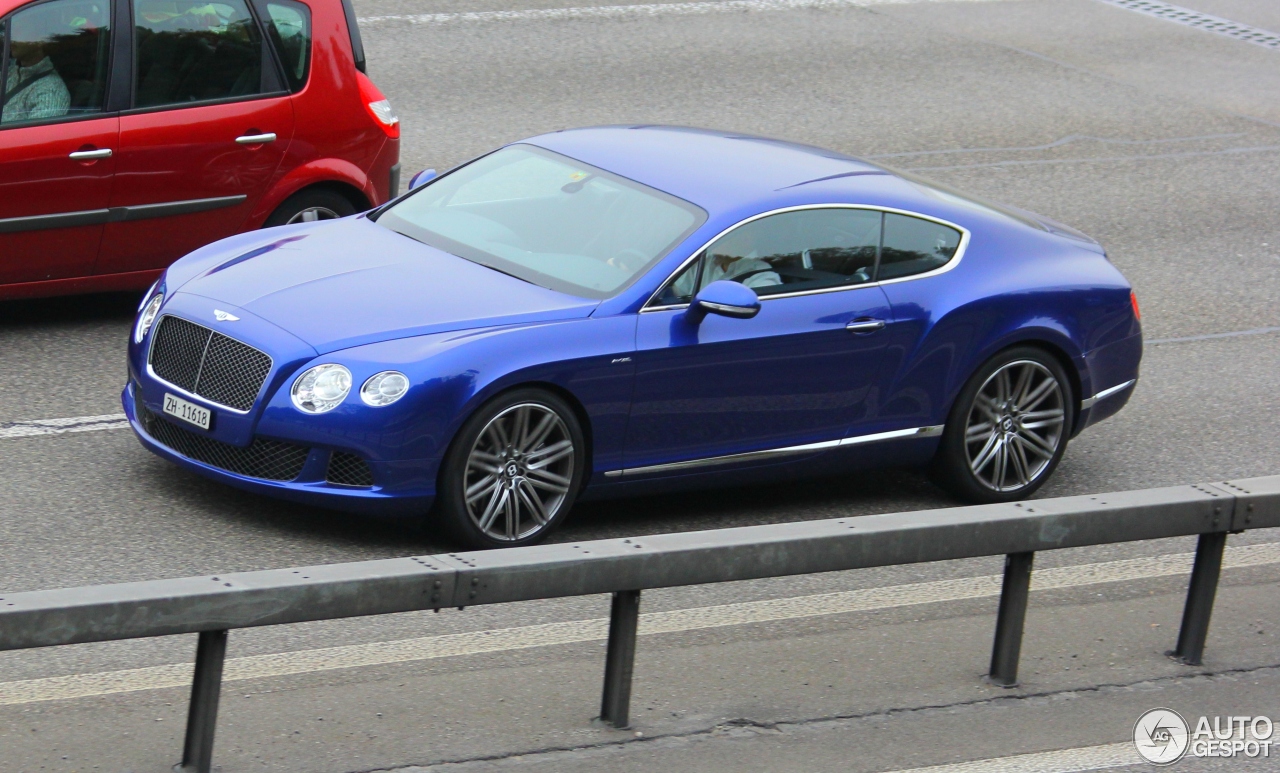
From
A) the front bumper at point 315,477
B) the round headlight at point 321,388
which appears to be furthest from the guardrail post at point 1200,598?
the round headlight at point 321,388

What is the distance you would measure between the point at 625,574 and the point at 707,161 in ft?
10.6

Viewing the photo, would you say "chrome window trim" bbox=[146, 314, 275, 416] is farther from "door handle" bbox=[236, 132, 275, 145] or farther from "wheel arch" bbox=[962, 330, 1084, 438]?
"wheel arch" bbox=[962, 330, 1084, 438]

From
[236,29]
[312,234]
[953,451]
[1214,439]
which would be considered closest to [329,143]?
[236,29]

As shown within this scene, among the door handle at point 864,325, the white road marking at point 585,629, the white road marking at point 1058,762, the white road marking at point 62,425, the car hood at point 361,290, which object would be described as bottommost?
the white road marking at point 62,425

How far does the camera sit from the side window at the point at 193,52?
355 inches

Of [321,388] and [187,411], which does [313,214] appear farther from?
[321,388]

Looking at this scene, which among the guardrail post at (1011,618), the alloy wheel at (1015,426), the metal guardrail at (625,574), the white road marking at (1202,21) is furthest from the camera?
the white road marking at (1202,21)

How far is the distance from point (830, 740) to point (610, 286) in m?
2.35

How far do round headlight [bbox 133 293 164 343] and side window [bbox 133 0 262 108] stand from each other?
207cm

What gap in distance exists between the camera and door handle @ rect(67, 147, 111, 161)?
8.67 meters

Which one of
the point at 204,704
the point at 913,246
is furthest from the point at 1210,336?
the point at 204,704

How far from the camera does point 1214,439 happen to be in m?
8.87

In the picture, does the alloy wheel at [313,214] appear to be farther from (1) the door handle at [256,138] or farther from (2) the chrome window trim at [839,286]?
(2) the chrome window trim at [839,286]

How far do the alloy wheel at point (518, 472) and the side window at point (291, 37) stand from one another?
3542 mm
